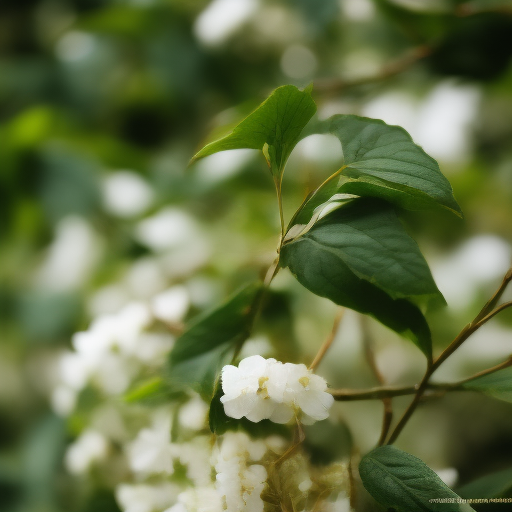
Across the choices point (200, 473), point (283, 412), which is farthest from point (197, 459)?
point (283, 412)

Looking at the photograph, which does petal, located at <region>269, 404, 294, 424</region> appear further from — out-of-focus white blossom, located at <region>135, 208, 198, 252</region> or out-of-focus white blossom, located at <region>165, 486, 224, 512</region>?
out-of-focus white blossom, located at <region>135, 208, 198, 252</region>

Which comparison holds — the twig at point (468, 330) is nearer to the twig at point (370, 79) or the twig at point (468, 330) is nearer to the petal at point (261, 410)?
the petal at point (261, 410)

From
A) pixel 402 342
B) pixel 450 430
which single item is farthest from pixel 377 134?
pixel 450 430

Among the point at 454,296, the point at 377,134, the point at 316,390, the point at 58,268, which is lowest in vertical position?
the point at 58,268

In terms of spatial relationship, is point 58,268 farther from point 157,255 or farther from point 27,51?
point 27,51

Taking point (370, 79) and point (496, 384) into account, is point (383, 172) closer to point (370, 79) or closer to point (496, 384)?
point (496, 384)

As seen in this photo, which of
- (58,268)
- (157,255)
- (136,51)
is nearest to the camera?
(157,255)

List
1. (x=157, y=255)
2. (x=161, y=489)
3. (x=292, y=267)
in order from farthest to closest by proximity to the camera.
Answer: (x=157, y=255) → (x=161, y=489) → (x=292, y=267)
